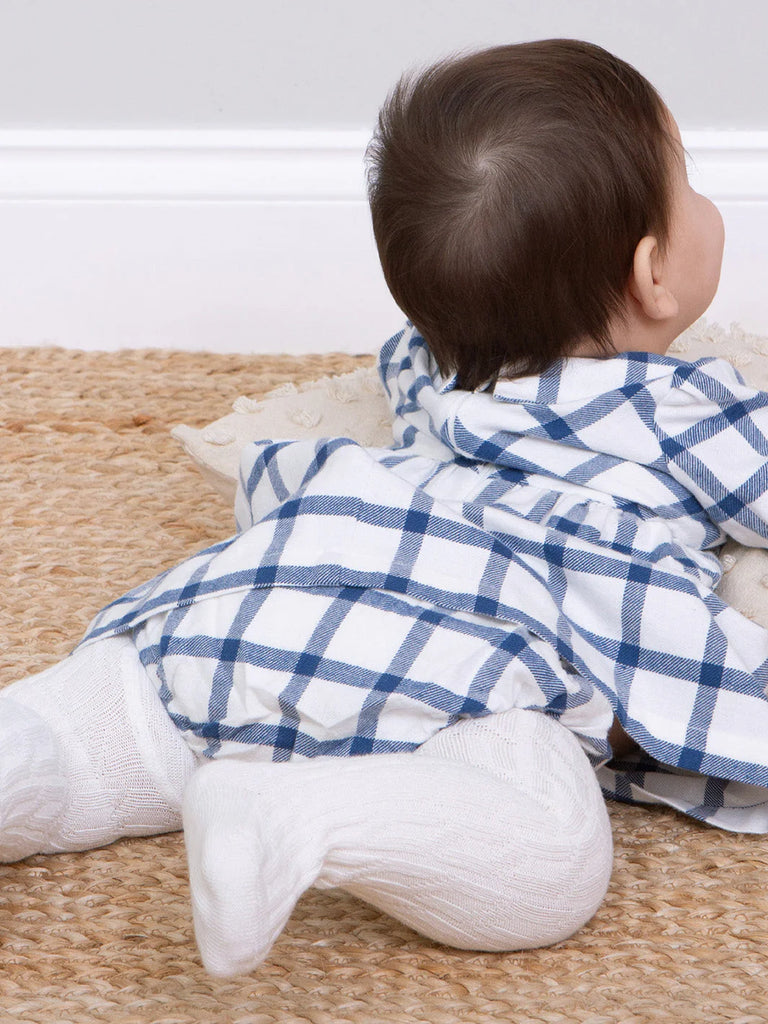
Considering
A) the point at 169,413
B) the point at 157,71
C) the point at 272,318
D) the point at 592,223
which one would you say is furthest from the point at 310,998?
the point at 157,71

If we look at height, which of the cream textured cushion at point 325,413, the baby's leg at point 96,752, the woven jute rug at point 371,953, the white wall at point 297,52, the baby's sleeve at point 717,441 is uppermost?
the white wall at point 297,52

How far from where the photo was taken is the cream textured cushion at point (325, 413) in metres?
1.08

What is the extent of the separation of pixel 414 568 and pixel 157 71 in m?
0.94

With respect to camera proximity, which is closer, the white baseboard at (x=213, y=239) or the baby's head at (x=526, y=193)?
the baby's head at (x=526, y=193)

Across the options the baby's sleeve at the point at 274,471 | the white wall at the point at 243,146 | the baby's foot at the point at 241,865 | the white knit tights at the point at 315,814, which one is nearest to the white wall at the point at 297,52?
the white wall at the point at 243,146

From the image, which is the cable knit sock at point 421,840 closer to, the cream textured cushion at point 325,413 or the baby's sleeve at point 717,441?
the baby's sleeve at point 717,441

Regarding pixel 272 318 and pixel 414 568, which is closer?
pixel 414 568

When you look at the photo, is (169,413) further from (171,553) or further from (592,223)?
(592,223)

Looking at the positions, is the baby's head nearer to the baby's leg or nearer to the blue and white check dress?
the blue and white check dress

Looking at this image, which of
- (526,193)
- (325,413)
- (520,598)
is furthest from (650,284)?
(325,413)

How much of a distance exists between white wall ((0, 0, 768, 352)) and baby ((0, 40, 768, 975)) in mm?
590

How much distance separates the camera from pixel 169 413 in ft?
4.44

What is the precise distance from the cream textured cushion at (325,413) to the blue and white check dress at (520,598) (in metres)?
0.23

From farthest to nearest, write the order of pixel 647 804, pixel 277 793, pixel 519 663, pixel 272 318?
pixel 272 318 → pixel 647 804 → pixel 519 663 → pixel 277 793
